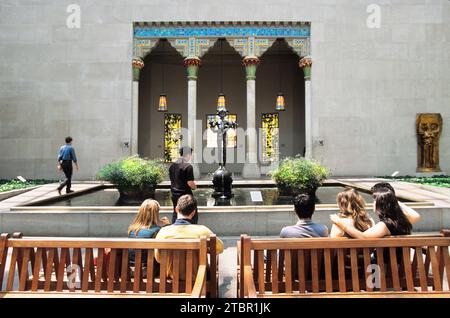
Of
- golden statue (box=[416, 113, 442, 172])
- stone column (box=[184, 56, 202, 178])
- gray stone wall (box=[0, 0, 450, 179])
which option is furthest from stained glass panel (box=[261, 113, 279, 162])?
golden statue (box=[416, 113, 442, 172])

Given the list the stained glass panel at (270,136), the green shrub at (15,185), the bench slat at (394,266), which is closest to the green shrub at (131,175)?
the green shrub at (15,185)

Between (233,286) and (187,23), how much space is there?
49.2 ft

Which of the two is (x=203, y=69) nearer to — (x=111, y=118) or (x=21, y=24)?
(x=111, y=118)

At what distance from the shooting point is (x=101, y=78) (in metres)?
16.2

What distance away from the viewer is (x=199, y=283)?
2.68m

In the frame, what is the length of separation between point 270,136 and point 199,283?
20.3 m

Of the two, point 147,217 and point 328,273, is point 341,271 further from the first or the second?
point 147,217

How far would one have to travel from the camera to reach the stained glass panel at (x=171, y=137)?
22.3 m

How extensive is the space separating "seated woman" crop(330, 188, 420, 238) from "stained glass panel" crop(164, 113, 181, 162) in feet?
63.6

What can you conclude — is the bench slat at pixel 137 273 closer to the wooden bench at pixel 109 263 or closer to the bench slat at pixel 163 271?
the wooden bench at pixel 109 263

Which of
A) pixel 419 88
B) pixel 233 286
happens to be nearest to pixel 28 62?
pixel 233 286

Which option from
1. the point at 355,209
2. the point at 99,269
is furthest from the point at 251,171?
the point at 99,269
